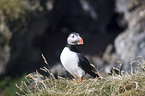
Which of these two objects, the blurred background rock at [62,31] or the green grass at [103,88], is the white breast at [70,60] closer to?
the green grass at [103,88]

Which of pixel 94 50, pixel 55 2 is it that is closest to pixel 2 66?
pixel 55 2

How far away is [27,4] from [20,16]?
1.55 ft

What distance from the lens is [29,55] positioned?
7.86m

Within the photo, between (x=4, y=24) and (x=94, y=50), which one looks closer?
(x=4, y=24)

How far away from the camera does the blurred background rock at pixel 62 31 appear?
6.54 meters

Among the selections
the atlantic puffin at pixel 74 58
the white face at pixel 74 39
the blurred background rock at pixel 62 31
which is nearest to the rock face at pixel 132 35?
the blurred background rock at pixel 62 31

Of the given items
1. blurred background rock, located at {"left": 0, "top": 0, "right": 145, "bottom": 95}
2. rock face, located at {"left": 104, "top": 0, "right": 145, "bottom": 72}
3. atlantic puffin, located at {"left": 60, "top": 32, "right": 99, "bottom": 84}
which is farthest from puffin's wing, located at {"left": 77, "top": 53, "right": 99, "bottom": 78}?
blurred background rock, located at {"left": 0, "top": 0, "right": 145, "bottom": 95}

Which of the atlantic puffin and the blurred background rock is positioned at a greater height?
the blurred background rock

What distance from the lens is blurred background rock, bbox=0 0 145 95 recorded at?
6543 millimetres

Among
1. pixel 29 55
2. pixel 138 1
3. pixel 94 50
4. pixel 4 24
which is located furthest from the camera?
pixel 94 50

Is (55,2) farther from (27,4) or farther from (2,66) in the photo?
(2,66)

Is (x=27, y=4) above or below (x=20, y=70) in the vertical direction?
above

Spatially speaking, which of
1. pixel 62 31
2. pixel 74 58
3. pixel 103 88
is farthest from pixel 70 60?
pixel 62 31

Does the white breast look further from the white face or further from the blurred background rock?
the blurred background rock
